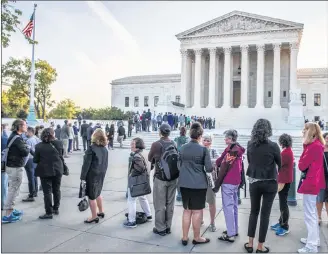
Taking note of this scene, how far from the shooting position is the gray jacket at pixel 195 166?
4.80 meters

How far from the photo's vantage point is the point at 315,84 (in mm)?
53688

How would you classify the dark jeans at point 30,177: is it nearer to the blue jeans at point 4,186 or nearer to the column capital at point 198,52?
the blue jeans at point 4,186

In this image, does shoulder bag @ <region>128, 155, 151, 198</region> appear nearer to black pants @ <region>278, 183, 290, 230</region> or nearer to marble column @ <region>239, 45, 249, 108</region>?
black pants @ <region>278, 183, 290, 230</region>

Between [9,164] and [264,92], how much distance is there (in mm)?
48998

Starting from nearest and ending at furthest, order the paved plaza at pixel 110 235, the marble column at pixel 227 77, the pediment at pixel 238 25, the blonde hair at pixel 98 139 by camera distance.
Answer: the paved plaza at pixel 110 235 < the blonde hair at pixel 98 139 < the pediment at pixel 238 25 < the marble column at pixel 227 77

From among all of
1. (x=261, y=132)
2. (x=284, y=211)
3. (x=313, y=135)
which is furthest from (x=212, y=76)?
(x=261, y=132)

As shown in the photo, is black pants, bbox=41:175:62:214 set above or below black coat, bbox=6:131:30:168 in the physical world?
below

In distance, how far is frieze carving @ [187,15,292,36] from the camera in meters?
45.0

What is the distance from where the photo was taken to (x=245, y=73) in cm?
4619

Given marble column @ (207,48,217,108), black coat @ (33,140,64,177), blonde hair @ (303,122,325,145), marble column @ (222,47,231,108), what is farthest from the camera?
marble column @ (207,48,217,108)

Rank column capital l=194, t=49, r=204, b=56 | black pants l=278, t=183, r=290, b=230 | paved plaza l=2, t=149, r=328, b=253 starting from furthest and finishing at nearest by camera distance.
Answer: column capital l=194, t=49, r=204, b=56 < black pants l=278, t=183, r=290, b=230 < paved plaza l=2, t=149, r=328, b=253

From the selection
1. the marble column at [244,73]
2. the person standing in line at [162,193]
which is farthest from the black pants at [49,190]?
the marble column at [244,73]

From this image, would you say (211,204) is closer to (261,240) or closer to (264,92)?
(261,240)

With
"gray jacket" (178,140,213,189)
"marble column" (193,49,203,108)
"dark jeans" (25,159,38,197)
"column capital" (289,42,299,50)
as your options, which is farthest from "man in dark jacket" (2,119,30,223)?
"column capital" (289,42,299,50)
